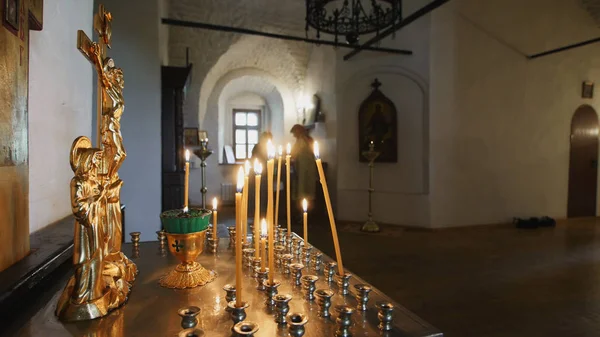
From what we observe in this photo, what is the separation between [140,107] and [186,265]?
3295 millimetres

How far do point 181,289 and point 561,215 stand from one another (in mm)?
8514

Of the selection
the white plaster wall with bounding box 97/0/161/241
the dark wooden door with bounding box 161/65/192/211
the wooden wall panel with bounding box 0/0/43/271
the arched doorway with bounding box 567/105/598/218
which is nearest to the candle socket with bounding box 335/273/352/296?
the wooden wall panel with bounding box 0/0/43/271

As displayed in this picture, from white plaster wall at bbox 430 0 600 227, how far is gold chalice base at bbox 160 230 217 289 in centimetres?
572

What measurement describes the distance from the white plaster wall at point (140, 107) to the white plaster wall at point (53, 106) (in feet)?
6.44

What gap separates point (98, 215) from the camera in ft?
3.04

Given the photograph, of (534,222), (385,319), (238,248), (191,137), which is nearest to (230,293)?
(238,248)

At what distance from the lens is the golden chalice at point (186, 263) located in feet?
3.61

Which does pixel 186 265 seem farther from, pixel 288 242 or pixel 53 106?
pixel 53 106

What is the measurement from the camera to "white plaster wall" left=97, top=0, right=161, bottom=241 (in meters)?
3.94

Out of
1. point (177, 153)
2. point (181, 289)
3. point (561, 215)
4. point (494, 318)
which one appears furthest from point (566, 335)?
point (561, 215)

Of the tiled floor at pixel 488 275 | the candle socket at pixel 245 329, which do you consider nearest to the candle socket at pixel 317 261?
the candle socket at pixel 245 329

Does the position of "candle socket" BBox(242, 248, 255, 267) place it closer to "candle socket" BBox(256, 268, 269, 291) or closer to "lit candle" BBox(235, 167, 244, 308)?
"candle socket" BBox(256, 268, 269, 291)

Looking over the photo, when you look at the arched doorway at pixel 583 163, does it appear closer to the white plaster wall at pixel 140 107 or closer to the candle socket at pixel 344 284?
the white plaster wall at pixel 140 107

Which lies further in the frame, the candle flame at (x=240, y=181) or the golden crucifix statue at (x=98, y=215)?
the candle flame at (x=240, y=181)
